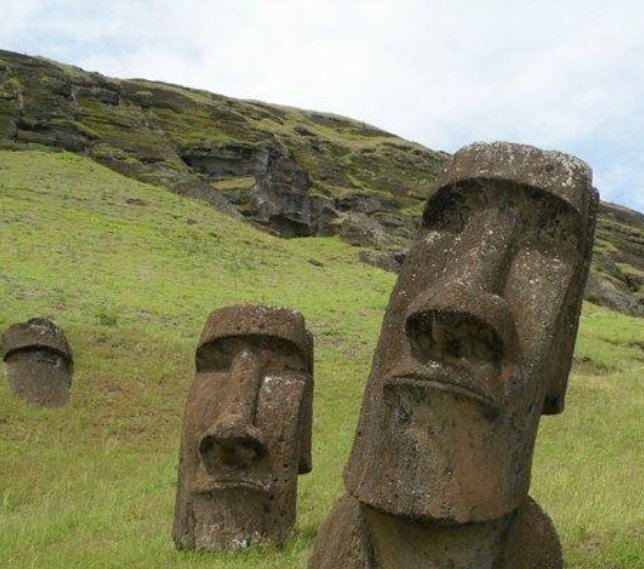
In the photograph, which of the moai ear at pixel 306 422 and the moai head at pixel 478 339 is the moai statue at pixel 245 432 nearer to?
the moai ear at pixel 306 422

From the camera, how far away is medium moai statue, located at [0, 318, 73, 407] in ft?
49.1

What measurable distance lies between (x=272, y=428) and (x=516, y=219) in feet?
11.2

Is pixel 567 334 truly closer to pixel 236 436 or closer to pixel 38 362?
pixel 236 436

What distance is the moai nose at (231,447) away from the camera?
7.32 meters

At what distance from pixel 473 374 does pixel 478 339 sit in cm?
16

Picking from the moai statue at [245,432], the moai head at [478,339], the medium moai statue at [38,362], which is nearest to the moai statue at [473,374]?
the moai head at [478,339]

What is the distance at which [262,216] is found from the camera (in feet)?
157

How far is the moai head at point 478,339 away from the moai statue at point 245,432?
2860 mm

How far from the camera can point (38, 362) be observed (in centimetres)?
1544

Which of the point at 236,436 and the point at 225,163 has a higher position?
the point at 225,163

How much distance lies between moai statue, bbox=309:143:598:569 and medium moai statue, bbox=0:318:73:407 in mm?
10790

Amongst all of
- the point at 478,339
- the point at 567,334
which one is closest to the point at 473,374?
the point at 478,339

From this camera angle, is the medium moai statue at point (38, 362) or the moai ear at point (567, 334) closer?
the moai ear at point (567, 334)

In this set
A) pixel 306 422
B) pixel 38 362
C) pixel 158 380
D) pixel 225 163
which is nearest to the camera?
pixel 306 422
